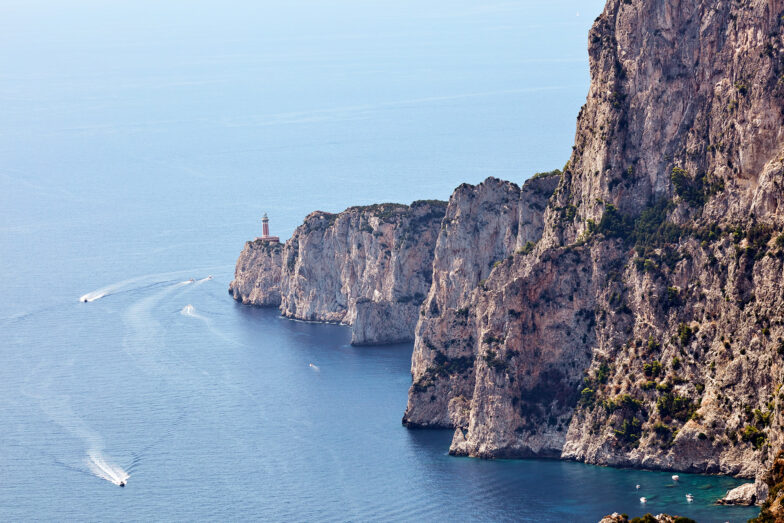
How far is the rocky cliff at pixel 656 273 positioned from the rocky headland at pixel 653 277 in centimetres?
16

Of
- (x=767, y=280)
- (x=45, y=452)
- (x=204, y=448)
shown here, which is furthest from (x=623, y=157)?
(x=45, y=452)

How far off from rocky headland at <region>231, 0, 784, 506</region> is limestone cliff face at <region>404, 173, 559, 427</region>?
43 centimetres

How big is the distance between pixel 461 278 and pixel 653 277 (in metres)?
37.8

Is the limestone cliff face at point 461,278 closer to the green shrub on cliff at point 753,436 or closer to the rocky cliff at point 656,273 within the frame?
the rocky cliff at point 656,273

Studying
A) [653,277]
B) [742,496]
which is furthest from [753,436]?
[653,277]

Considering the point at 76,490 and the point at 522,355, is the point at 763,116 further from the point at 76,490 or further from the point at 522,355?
the point at 76,490

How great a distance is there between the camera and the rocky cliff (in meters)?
136

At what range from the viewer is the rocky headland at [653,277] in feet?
446

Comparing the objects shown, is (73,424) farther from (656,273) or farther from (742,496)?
(742,496)

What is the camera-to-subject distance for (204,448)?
167 m

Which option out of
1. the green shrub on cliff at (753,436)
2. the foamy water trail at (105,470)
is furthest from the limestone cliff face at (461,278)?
the green shrub on cliff at (753,436)

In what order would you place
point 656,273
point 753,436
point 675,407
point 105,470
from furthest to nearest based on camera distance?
1. point 105,470
2. point 656,273
3. point 675,407
4. point 753,436

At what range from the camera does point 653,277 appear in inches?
5733

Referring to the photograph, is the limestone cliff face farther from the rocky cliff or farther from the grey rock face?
the grey rock face
